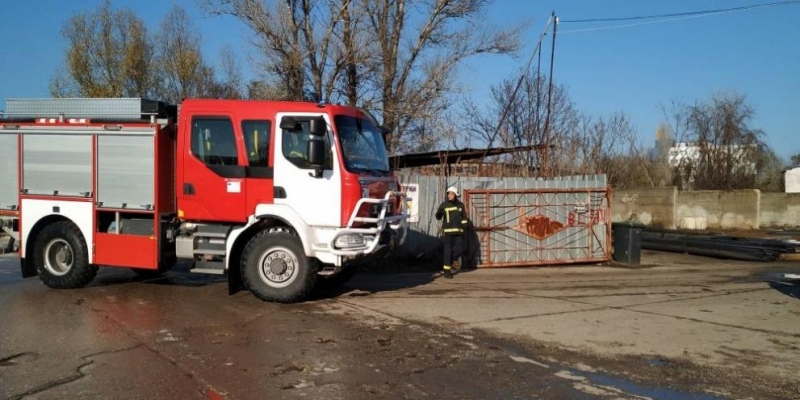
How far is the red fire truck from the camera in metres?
8.66

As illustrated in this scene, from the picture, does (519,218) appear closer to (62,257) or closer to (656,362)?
(656,362)

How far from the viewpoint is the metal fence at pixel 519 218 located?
14141mm

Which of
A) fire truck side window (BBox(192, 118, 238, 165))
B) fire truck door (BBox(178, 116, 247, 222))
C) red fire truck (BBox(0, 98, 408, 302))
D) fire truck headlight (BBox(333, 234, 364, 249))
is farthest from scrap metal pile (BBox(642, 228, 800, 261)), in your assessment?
fire truck side window (BBox(192, 118, 238, 165))

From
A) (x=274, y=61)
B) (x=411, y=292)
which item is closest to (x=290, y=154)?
(x=411, y=292)

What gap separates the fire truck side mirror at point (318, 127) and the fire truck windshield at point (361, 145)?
206 millimetres

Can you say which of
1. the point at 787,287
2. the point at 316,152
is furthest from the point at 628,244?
the point at 316,152

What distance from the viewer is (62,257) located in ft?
32.3

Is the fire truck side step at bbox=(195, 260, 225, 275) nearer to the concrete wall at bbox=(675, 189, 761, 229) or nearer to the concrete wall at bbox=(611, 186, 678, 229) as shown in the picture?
the concrete wall at bbox=(611, 186, 678, 229)

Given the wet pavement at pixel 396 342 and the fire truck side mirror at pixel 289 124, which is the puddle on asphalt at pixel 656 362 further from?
the fire truck side mirror at pixel 289 124

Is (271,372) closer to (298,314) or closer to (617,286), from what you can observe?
(298,314)

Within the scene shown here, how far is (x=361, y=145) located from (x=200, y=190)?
96.3 inches

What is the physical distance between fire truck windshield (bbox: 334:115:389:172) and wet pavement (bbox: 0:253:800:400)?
2.08m

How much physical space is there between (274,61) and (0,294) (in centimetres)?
1169

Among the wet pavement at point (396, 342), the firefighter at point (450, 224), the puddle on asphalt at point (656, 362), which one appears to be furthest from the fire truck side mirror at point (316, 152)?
the puddle on asphalt at point (656, 362)
